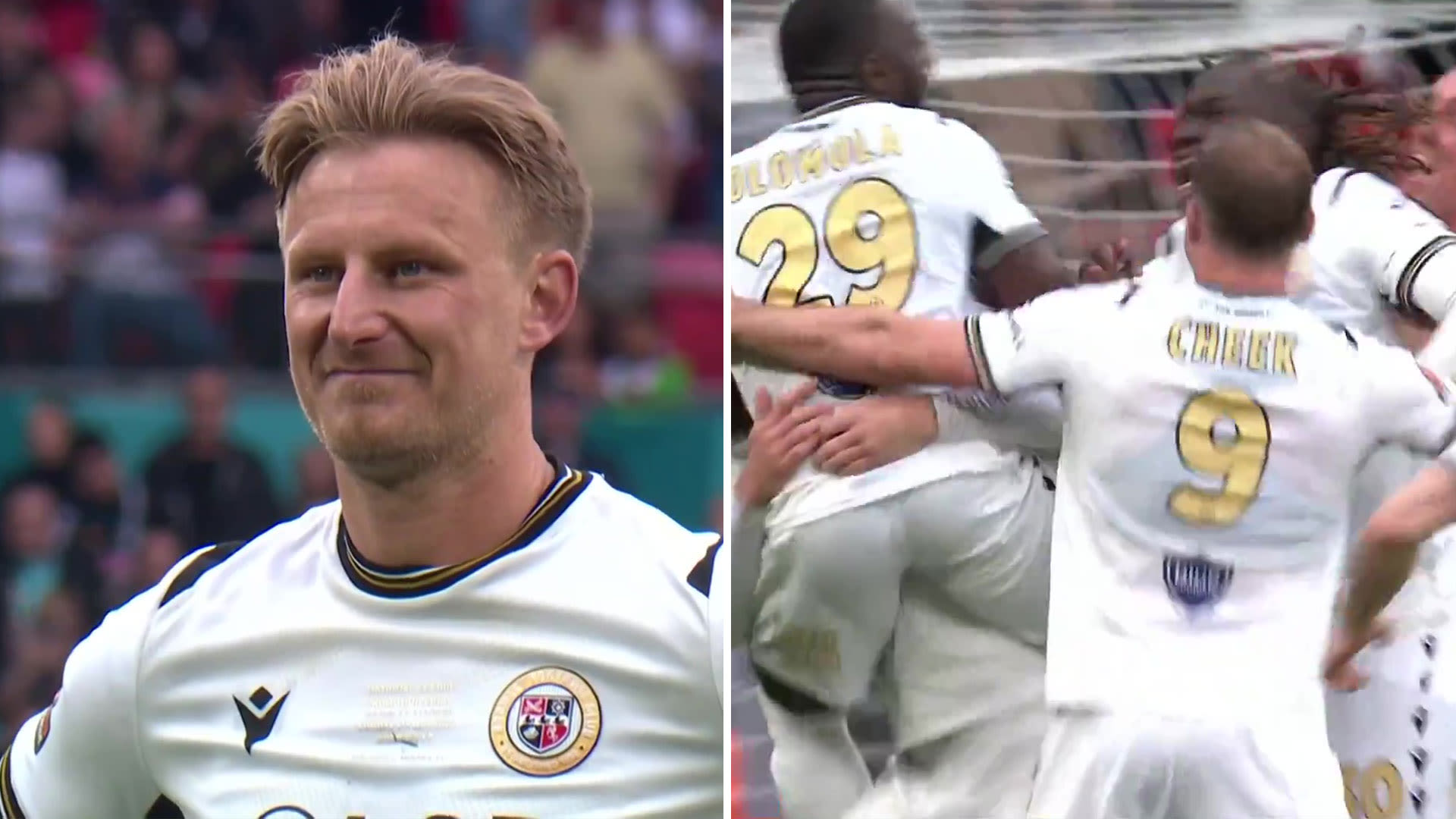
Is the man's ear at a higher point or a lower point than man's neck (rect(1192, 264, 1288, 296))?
lower

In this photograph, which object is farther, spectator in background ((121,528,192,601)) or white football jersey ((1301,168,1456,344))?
spectator in background ((121,528,192,601))

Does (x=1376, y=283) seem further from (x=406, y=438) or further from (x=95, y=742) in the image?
(x=95, y=742)

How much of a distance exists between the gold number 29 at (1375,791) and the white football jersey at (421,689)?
52 cm

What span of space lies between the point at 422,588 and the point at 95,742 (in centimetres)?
32

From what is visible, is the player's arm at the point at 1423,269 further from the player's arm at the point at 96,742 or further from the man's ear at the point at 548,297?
the player's arm at the point at 96,742

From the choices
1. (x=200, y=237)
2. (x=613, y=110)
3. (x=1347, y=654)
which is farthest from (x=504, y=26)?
(x=1347, y=654)

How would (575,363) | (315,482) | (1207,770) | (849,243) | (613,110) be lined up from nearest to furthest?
1. (1207,770)
2. (849,243)
3. (315,482)
4. (575,363)
5. (613,110)

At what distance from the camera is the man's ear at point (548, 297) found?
1650 millimetres

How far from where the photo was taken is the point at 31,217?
356 cm

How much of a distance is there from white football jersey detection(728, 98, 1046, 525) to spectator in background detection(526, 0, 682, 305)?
218 cm

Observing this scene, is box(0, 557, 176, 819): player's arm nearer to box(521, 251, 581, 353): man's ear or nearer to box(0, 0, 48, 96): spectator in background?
box(521, 251, 581, 353): man's ear

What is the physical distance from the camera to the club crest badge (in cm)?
158

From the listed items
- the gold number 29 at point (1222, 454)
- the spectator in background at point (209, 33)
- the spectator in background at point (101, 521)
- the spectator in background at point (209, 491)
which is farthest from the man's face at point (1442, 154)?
the spectator in background at point (209, 33)

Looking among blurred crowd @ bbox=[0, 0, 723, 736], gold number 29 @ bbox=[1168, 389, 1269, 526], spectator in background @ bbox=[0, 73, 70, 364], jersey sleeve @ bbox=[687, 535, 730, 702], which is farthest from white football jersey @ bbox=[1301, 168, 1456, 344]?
spectator in background @ bbox=[0, 73, 70, 364]
